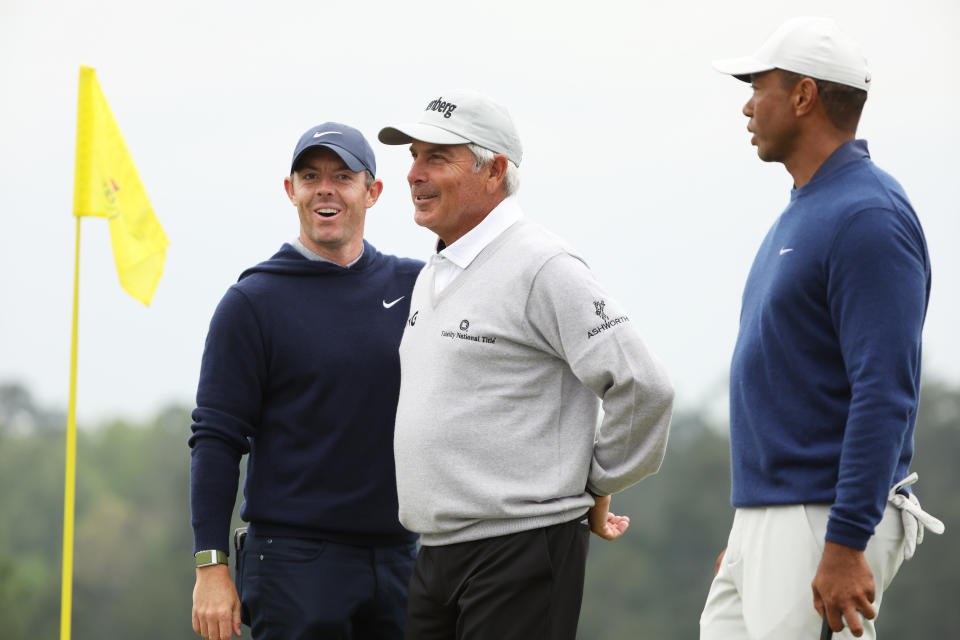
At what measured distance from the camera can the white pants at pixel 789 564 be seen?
2.70 metres

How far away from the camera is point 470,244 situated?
10.6 ft

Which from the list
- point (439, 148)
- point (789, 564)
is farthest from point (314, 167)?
point (789, 564)

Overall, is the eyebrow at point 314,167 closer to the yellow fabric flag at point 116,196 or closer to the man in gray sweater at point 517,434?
the man in gray sweater at point 517,434

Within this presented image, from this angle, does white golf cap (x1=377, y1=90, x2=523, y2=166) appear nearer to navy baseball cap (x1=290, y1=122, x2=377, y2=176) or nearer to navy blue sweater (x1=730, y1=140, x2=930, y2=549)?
navy baseball cap (x1=290, y1=122, x2=377, y2=176)

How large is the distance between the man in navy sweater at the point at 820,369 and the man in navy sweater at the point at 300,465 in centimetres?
100

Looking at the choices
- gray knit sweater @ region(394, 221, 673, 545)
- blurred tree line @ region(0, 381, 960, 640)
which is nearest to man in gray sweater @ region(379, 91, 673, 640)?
gray knit sweater @ region(394, 221, 673, 545)

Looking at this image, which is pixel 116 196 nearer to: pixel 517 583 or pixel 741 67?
pixel 517 583

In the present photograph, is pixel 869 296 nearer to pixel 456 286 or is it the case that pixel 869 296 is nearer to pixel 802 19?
pixel 802 19

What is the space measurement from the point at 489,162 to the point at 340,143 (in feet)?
1.96

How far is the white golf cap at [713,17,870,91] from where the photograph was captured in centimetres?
284

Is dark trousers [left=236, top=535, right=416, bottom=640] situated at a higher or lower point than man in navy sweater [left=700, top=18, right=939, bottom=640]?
lower

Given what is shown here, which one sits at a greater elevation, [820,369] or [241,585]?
[820,369]

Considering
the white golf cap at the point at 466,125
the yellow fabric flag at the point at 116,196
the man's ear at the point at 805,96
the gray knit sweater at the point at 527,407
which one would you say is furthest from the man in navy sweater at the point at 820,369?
the yellow fabric flag at the point at 116,196

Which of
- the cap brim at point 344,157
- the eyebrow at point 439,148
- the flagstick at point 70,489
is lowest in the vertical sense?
the flagstick at point 70,489
